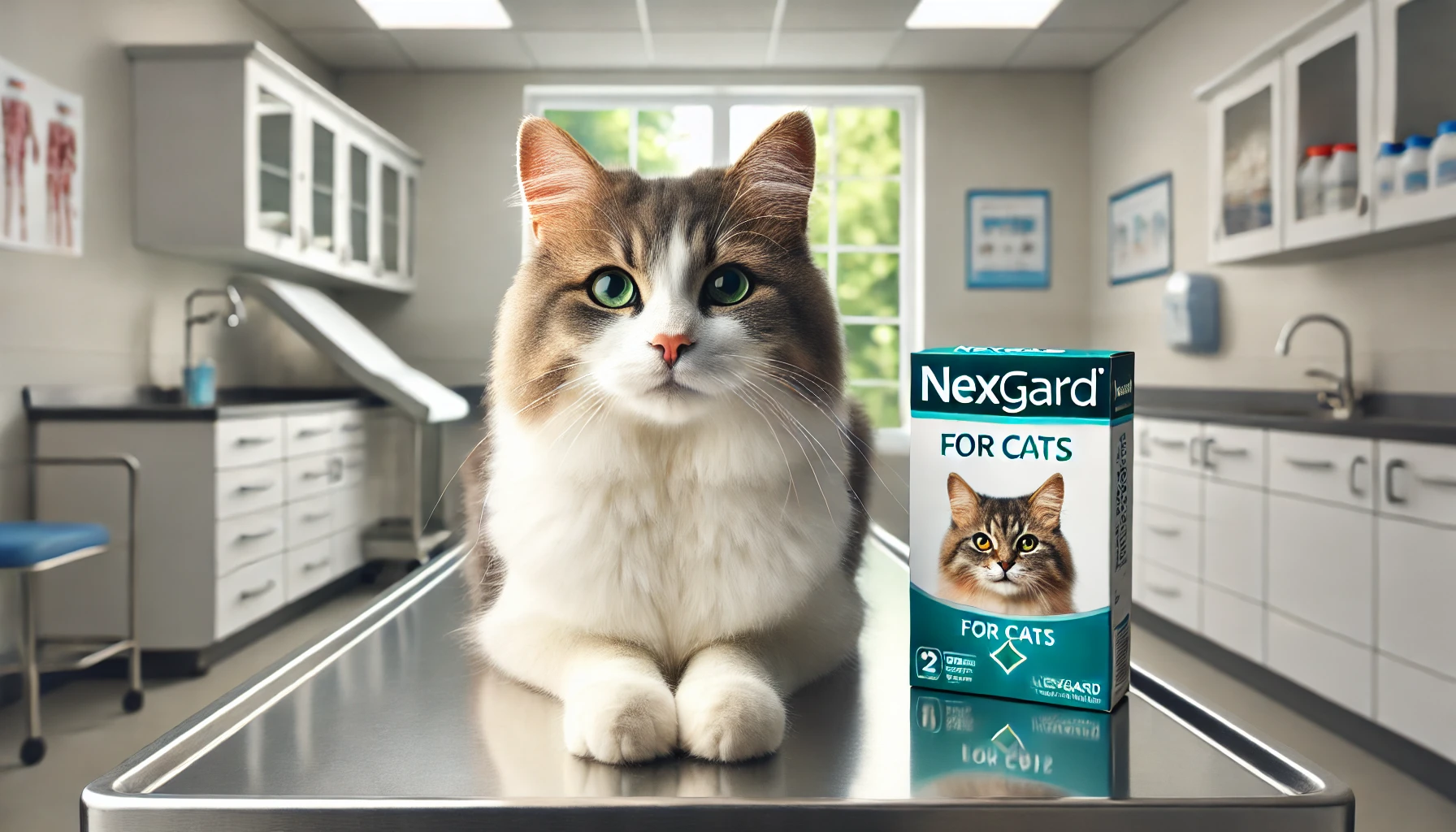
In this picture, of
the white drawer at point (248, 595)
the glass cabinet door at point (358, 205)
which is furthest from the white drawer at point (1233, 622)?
the glass cabinet door at point (358, 205)

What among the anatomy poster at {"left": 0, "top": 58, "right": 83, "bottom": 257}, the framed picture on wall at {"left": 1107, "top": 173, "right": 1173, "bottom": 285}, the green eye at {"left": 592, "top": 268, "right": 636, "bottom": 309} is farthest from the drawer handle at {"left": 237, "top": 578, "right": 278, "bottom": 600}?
the framed picture on wall at {"left": 1107, "top": 173, "right": 1173, "bottom": 285}

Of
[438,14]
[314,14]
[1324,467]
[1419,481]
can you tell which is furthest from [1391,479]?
[314,14]

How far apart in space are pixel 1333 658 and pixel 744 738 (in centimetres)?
247

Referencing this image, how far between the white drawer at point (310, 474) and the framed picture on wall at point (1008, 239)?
335 cm

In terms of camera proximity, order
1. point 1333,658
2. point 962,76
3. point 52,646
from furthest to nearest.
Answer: point 962,76
point 52,646
point 1333,658

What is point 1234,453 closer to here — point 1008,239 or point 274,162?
point 1008,239

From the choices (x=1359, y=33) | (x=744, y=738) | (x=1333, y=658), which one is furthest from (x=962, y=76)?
(x=744, y=738)

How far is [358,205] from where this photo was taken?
14.7 ft

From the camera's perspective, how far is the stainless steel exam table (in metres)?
0.44

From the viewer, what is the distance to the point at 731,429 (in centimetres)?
56

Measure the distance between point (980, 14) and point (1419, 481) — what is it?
306 centimetres

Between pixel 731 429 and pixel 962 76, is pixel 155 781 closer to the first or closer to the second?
pixel 731 429

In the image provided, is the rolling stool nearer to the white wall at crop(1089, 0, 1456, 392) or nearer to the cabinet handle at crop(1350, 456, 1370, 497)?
the cabinet handle at crop(1350, 456, 1370, 497)

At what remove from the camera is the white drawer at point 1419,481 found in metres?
2.01
